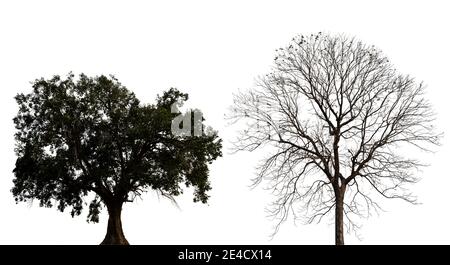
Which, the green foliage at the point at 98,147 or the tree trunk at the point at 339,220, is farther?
the green foliage at the point at 98,147

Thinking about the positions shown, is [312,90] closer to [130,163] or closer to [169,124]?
[169,124]

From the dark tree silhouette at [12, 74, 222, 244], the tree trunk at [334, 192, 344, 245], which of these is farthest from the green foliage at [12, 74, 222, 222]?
the tree trunk at [334, 192, 344, 245]

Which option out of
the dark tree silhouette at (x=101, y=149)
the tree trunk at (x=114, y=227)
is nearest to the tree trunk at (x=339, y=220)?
the dark tree silhouette at (x=101, y=149)

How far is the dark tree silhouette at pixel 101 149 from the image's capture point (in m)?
30.3

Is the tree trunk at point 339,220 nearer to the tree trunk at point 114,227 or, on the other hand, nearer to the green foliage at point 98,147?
the green foliage at point 98,147

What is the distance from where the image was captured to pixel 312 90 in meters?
26.4

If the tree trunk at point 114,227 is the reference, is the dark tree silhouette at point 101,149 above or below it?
above

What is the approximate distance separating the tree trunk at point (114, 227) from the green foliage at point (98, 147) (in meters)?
0.35

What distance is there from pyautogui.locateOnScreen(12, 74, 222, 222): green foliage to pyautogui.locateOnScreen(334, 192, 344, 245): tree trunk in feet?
23.1

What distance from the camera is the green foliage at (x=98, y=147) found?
3030 centimetres

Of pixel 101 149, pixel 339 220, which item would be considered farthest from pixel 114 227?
pixel 339 220

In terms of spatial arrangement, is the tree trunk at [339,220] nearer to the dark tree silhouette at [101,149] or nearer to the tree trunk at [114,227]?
the dark tree silhouette at [101,149]
